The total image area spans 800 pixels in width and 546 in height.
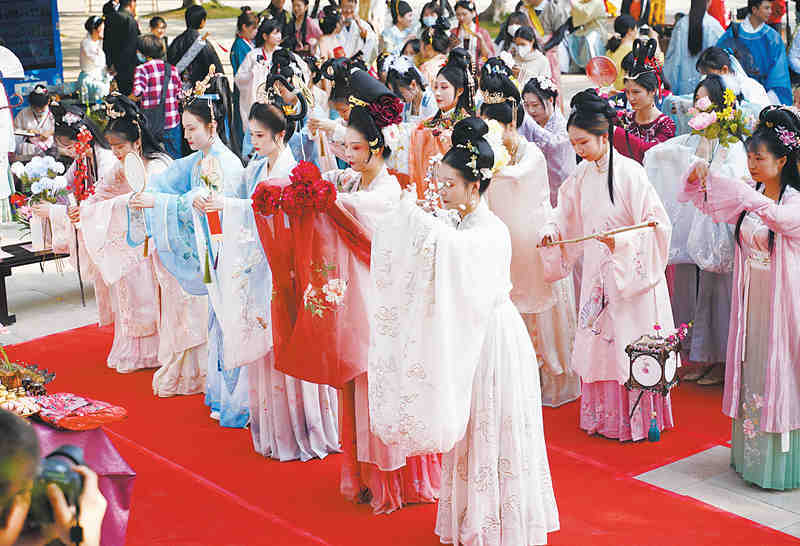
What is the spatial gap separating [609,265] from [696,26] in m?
4.45

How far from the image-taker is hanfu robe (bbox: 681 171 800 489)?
4445mm

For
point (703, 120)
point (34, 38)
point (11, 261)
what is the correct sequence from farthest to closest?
point (34, 38), point (11, 261), point (703, 120)

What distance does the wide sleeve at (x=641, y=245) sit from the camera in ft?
16.1

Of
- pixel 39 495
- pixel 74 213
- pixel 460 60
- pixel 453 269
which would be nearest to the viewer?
pixel 39 495

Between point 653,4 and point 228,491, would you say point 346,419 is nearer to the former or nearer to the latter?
point 228,491

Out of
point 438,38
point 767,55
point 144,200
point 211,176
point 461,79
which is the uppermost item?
point 438,38

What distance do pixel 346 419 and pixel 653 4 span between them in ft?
34.6

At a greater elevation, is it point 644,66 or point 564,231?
point 644,66

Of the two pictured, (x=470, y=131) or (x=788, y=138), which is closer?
(x=470, y=131)

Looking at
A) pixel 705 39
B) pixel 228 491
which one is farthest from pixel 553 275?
pixel 705 39

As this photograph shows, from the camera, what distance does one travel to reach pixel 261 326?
506 cm

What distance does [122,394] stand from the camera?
6.14 meters

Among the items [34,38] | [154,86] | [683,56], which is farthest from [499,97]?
[34,38]

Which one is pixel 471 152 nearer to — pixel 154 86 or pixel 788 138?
pixel 788 138
